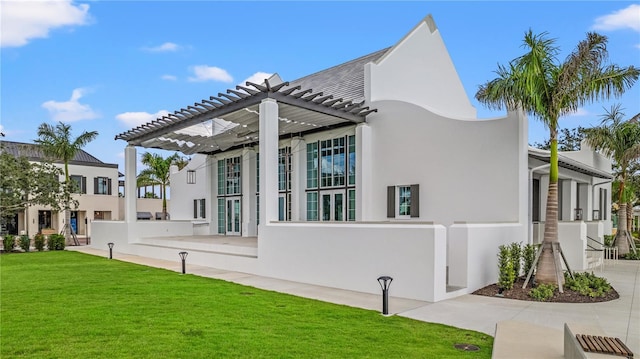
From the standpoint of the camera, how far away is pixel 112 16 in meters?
12.8

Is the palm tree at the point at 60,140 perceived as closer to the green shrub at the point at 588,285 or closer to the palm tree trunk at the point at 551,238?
the palm tree trunk at the point at 551,238

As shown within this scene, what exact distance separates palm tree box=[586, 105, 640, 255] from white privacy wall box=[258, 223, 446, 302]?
13.3m

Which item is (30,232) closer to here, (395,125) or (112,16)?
(112,16)

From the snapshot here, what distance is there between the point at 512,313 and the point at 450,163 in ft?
20.1

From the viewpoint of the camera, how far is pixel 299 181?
19.7 metres

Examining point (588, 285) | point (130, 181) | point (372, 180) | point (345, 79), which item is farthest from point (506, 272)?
point (130, 181)

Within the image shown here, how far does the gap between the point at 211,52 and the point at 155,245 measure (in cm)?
1073

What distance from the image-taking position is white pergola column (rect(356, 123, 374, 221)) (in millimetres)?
16438

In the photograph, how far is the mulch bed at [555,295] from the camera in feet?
32.8

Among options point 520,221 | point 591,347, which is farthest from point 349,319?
point 520,221

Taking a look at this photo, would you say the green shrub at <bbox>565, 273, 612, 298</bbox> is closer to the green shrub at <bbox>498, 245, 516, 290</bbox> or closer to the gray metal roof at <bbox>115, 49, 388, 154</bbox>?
the green shrub at <bbox>498, 245, 516, 290</bbox>

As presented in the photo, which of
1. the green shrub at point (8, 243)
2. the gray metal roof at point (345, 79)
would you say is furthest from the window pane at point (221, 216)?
the green shrub at point (8, 243)

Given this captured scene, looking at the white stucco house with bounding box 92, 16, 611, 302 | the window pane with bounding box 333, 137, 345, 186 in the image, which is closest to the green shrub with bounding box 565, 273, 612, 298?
the white stucco house with bounding box 92, 16, 611, 302

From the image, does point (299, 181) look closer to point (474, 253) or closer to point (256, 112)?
point (256, 112)
